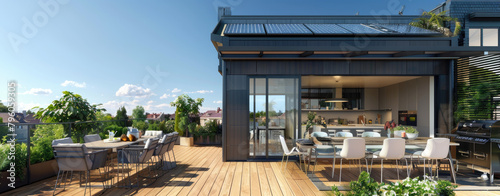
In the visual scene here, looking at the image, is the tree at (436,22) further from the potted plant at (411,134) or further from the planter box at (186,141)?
the planter box at (186,141)

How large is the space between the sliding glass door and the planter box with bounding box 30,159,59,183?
4.29 m

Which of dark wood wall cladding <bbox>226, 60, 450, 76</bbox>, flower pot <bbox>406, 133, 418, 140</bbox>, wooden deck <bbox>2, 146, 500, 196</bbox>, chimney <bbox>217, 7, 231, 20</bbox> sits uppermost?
chimney <bbox>217, 7, 231, 20</bbox>

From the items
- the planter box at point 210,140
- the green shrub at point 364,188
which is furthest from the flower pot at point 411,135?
the planter box at point 210,140

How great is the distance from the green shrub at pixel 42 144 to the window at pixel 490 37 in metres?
11.7

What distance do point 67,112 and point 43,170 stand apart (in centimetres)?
Result: 190

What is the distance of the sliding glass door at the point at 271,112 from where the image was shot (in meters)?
6.57

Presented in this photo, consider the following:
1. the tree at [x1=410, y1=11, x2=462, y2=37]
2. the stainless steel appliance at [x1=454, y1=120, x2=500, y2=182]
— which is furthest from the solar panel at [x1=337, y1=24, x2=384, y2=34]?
the stainless steel appliance at [x1=454, y1=120, x2=500, y2=182]

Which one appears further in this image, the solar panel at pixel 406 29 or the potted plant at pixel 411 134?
the solar panel at pixel 406 29

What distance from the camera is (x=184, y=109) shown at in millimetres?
10031

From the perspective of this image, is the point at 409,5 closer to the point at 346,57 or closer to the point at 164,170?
the point at 346,57

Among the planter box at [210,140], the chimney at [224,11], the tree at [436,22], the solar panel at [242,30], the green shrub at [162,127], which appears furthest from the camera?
the green shrub at [162,127]

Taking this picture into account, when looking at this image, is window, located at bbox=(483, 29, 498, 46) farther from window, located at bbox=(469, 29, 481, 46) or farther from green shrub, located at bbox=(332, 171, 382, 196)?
green shrub, located at bbox=(332, 171, 382, 196)

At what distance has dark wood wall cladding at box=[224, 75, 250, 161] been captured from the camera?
652 cm

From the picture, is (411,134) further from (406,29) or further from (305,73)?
(406,29)
